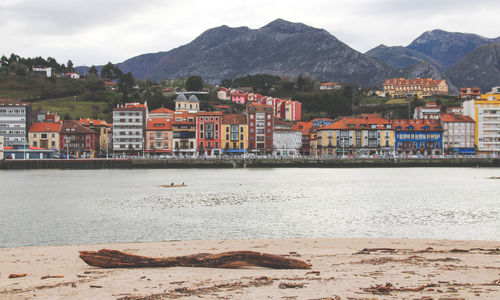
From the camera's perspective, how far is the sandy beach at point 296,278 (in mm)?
11797

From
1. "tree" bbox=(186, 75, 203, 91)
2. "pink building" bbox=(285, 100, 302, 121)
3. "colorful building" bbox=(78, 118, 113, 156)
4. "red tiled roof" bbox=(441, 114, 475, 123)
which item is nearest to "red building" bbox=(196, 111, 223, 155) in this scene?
"colorful building" bbox=(78, 118, 113, 156)

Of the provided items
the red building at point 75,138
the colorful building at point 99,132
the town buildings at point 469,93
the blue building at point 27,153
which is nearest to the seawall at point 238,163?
the blue building at point 27,153

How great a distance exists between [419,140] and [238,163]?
4928cm

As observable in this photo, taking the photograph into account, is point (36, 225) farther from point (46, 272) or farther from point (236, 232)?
point (46, 272)

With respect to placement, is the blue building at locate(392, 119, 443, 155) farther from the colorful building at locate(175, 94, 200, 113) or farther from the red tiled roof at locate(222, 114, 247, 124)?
the colorful building at locate(175, 94, 200, 113)

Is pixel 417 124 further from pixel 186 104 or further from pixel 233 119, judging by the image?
pixel 186 104

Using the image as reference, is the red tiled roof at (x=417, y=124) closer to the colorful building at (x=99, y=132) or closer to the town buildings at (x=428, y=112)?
the town buildings at (x=428, y=112)

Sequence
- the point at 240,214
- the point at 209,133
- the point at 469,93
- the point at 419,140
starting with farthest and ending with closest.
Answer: the point at 469,93
the point at 419,140
the point at 209,133
the point at 240,214

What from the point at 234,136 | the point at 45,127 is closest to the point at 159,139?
the point at 234,136

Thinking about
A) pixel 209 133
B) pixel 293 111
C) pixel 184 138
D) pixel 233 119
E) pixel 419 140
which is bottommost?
pixel 419 140

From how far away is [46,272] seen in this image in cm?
1537

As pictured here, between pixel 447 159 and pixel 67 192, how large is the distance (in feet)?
283

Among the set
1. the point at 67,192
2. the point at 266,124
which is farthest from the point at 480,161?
the point at 67,192

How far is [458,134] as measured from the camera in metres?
128
